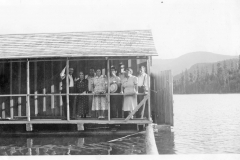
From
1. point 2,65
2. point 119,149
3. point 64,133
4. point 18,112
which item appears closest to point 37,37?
point 2,65

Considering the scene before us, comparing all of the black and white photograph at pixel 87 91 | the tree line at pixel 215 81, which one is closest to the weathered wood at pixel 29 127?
the black and white photograph at pixel 87 91

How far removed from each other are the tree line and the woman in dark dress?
64643mm

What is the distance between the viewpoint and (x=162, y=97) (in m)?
14.5

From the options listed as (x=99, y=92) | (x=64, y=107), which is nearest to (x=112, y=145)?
(x=99, y=92)

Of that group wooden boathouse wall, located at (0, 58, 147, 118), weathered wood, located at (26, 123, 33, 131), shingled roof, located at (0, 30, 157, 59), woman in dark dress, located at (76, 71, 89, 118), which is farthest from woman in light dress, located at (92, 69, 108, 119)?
weathered wood, located at (26, 123, 33, 131)

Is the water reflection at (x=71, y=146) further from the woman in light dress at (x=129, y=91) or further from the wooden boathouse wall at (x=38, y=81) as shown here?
the wooden boathouse wall at (x=38, y=81)

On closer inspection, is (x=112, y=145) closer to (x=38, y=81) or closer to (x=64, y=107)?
(x=64, y=107)

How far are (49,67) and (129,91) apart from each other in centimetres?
370

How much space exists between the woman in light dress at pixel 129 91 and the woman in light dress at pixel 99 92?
2.38 feet

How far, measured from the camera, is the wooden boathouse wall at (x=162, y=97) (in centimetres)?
1412

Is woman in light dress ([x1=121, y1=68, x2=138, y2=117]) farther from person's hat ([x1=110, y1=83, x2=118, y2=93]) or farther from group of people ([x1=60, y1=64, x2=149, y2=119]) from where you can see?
person's hat ([x1=110, y1=83, x2=118, y2=93])

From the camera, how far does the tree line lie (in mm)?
73938

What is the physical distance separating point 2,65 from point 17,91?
1.25 meters

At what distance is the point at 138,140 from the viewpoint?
11406mm
